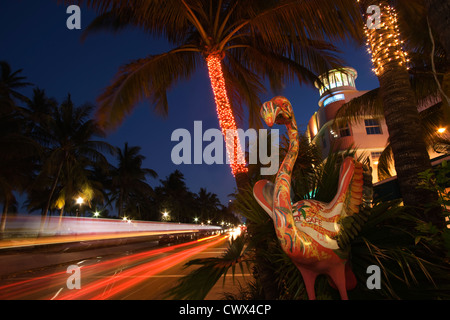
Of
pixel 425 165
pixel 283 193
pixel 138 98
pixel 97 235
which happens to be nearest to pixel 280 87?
pixel 138 98

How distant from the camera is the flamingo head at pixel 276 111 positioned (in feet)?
5.93

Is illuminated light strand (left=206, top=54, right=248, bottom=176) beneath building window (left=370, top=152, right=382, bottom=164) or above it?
beneath

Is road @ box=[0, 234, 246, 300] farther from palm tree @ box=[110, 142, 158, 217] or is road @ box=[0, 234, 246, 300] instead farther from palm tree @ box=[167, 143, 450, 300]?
palm tree @ box=[110, 142, 158, 217]

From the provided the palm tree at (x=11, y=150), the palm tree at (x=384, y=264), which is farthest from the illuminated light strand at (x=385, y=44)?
the palm tree at (x=11, y=150)

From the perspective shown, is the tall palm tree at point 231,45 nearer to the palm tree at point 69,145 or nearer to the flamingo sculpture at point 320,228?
the flamingo sculpture at point 320,228

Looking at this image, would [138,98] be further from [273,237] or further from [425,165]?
[425,165]

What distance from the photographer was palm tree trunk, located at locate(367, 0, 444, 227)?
2564 mm

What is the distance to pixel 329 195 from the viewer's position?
7.09 ft

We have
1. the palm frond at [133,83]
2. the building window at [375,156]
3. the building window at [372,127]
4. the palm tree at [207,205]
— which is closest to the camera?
the palm frond at [133,83]

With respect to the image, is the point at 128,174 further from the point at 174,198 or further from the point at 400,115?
the point at 400,115

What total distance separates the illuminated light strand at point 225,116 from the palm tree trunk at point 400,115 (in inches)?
79.9

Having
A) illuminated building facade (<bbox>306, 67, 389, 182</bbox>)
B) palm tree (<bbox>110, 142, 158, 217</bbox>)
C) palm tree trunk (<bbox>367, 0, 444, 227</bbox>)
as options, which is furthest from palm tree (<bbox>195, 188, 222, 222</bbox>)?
palm tree trunk (<bbox>367, 0, 444, 227</bbox>)

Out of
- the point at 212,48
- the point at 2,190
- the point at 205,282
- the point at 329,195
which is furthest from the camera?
the point at 2,190
